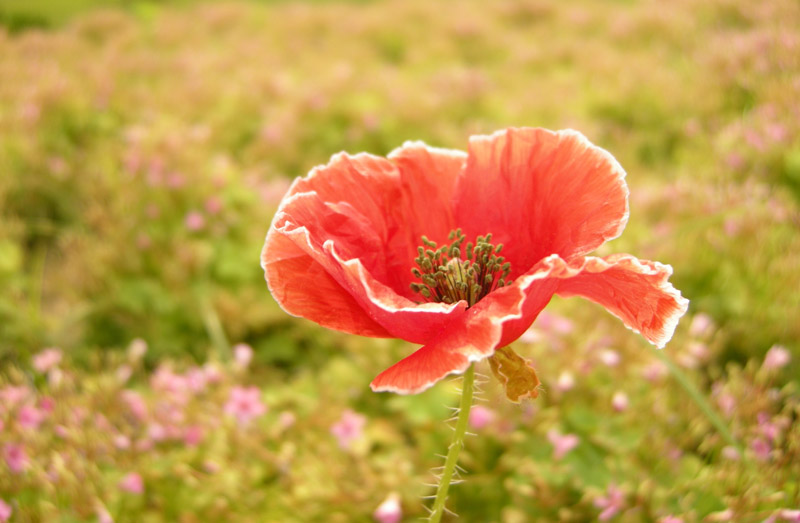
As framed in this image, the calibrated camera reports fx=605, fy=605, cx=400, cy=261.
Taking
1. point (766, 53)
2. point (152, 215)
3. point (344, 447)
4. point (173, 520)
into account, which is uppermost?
point (766, 53)

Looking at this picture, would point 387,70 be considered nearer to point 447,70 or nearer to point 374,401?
point 447,70

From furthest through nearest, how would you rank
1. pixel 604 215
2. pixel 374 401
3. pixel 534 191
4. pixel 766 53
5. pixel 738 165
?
1. pixel 766 53
2. pixel 738 165
3. pixel 374 401
4. pixel 534 191
5. pixel 604 215

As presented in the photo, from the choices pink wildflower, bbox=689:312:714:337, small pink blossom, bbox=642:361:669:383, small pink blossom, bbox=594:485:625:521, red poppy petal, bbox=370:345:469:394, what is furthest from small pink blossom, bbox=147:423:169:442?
pink wildflower, bbox=689:312:714:337

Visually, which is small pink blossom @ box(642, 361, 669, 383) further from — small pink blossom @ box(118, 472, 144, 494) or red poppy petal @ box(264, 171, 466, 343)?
small pink blossom @ box(118, 472, 144, 494)

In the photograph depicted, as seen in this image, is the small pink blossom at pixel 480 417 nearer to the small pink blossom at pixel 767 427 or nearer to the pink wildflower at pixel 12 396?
the small pink blossom at pixel 767 427

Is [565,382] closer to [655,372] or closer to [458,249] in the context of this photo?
[655,372]

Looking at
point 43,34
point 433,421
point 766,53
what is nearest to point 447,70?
point 766,53

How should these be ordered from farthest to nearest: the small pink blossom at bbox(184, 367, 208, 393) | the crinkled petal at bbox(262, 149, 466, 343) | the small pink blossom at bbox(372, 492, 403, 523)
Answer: the small pink blossom at bbox(184, 367, 208, 393), the small pink blossom at bbox(372, 492, 403, 523), the crinkled petal at bbox(262, 149, 466, 343)
